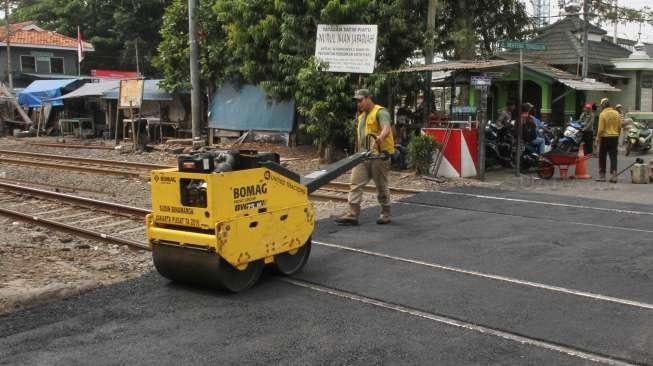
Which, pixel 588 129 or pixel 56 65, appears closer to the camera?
pixel 588 129

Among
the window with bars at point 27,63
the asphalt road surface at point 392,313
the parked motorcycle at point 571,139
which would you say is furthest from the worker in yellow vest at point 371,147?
the window with bars at point 27,63

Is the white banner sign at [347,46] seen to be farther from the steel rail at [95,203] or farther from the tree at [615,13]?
the tree at [615,13]

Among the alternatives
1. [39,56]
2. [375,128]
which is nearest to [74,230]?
[375,128]

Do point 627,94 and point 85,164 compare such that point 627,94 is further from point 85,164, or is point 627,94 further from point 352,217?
point 352,217

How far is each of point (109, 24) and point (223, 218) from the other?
50149 millimetres

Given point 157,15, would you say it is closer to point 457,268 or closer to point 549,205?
point 549,205

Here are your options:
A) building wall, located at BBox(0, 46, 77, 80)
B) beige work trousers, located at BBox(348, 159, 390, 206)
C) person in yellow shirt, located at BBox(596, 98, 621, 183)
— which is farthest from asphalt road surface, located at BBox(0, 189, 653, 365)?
building wall, located at BBox(0, 46, 77, 80)

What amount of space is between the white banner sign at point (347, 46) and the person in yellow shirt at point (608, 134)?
5.45 meters

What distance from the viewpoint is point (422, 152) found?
14461mm

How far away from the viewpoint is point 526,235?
856 cm

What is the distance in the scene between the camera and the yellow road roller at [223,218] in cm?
579

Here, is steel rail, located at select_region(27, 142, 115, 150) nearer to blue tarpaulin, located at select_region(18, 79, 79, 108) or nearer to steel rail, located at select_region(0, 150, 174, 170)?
steel rail, located at select_region(0, 150, 174, 170)

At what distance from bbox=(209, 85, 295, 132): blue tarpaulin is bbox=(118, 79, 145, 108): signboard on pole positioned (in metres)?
2.93

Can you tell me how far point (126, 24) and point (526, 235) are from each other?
147ft
